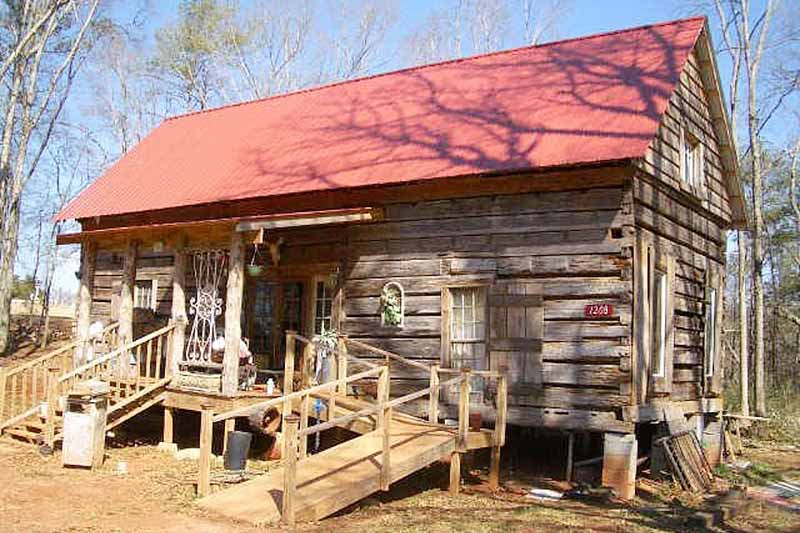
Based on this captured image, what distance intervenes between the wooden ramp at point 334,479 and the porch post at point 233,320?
265 centimetres

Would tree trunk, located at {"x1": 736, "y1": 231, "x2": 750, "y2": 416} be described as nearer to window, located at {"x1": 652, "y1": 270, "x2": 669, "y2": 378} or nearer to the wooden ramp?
window, located at {"x1": 652, "y1": 270, "x2": 669, "y2": 378}

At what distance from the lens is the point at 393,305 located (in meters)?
13.0

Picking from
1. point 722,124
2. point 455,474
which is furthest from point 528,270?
point 722,124

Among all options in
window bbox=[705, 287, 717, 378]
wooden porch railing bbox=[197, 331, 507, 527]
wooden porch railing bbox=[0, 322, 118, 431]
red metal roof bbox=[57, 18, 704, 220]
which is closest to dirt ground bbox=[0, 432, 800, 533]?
wooden porch railing bbox=[197, 331, 507, 527]

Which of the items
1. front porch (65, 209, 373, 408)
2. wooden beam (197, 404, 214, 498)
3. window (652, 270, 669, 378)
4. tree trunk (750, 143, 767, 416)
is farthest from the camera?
tree trunk (750, 143, 767, 416)

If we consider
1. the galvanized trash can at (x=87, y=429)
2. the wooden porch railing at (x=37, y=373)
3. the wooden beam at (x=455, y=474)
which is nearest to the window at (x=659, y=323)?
the wooden beam at (x=455, y=474)

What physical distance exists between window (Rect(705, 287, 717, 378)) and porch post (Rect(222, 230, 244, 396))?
29.2 ft

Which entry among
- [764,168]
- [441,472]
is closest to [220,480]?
[441,472]

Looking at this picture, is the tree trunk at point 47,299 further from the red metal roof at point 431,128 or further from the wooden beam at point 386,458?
the wooden beam at point 386,458

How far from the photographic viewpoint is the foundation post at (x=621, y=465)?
10.8m

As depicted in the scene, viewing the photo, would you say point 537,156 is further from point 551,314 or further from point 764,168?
point 764,168

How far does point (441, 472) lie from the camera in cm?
1185

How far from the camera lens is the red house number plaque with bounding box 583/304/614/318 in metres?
11.2

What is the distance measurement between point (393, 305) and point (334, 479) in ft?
14.6
